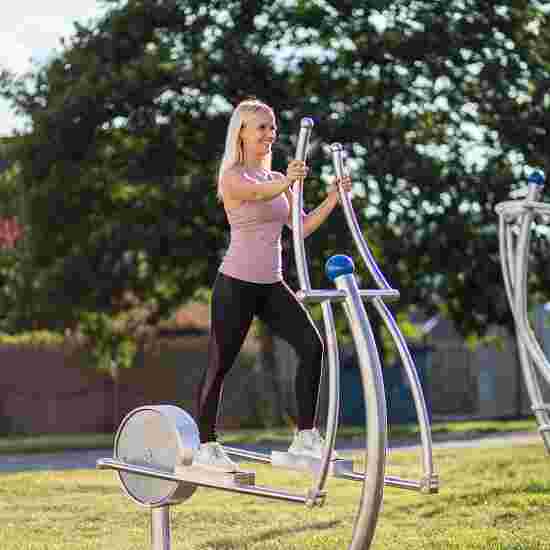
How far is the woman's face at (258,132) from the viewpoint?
6.34 metres

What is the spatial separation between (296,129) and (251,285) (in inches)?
651

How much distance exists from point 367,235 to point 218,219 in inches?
96.4

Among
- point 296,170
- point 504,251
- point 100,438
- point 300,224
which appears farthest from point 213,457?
point 100,438

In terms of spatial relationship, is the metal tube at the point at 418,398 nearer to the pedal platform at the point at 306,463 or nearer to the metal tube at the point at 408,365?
the metal tube at the point at 408,365

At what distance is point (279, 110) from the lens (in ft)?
76.0

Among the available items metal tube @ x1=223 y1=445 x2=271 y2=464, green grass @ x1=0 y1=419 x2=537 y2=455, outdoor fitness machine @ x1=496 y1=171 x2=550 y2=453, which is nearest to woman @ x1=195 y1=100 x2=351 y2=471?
metal tube @ x1=223 y1=445 x2=271 y2=464

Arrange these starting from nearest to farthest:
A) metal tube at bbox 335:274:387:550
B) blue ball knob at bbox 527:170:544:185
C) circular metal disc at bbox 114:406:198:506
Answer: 1. metal tube at bbox 335:274:387:550
2. circular metal disc at bbox 114:406:198:506
3. blue ball knob at bbox 527:170:544:185

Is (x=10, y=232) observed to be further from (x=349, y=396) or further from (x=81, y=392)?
(x=349, y=396)

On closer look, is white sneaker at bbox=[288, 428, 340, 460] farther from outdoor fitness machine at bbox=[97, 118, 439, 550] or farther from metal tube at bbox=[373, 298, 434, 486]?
metal tube at bbox=[373, 298, 434, 486]

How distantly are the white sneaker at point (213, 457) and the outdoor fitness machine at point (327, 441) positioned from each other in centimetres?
3

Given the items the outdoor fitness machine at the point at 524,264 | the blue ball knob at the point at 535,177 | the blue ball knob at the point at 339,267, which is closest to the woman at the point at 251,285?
the blue ball knob at the point at 339,267

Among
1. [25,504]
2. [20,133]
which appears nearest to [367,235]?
[20,133]

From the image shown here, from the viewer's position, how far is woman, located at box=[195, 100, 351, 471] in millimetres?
6250

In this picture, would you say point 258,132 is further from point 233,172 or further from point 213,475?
point 213,475
